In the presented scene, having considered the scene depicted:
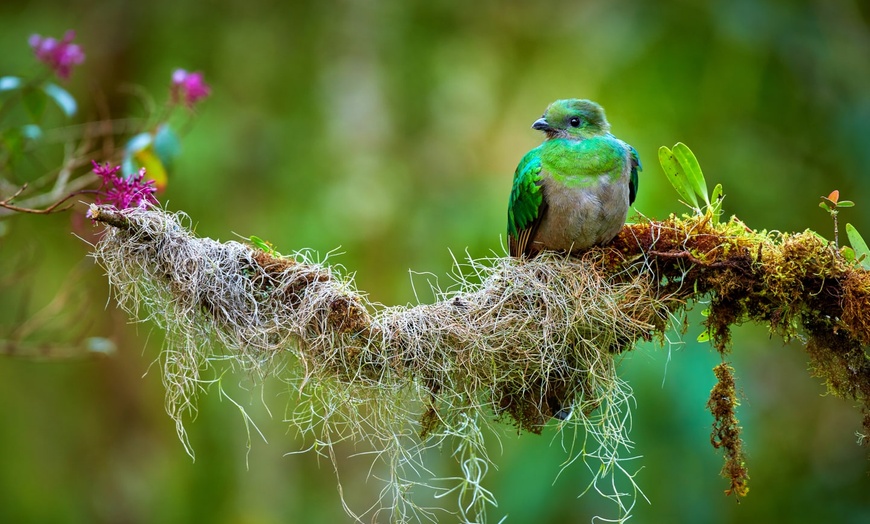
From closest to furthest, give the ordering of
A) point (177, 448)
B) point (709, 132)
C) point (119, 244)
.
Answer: point (119, 244) < point (709, 132) < point (177, 448)

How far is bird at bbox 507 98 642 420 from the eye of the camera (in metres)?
2.97

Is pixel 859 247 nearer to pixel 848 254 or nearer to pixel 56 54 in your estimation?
pixel 848 254

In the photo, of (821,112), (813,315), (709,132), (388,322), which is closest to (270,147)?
(709,132)

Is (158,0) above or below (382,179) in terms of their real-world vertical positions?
above

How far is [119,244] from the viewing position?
255 centimetres

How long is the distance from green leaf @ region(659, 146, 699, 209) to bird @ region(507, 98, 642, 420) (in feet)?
0.56

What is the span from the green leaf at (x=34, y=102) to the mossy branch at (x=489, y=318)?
91 cm

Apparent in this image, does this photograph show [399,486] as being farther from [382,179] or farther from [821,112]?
[821,112]

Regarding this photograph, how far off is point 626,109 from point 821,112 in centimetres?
133

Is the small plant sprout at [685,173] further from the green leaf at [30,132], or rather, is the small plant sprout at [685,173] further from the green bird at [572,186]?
the green leaf at [30,132]

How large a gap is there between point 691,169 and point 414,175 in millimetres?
4243

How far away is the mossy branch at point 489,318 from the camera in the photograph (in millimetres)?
2602

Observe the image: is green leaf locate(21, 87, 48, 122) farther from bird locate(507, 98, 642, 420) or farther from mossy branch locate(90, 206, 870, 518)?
bird locate(507, 98, 642, 420)

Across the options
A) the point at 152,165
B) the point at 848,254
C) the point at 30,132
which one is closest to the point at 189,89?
the point at 152,165
